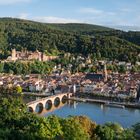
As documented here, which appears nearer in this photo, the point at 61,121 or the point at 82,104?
the point at 61,121

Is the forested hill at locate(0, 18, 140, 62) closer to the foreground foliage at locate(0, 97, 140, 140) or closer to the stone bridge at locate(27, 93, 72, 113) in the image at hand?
the stone bridge at locate(27, 93, 72, 113)

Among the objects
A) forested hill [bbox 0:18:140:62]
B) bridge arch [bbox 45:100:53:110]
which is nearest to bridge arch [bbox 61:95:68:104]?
bridge arch [bbox 45:100:53:110]

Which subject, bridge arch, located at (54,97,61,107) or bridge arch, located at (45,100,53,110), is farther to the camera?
bridge arch, located at (54,97,61,107)

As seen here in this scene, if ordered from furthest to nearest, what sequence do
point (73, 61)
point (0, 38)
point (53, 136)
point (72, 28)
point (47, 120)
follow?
point (72, 28) < point (0, 38) < point (73, 61) < point (47, 120) < point (53, 136)

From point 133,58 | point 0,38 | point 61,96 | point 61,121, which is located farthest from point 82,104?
point 0,38

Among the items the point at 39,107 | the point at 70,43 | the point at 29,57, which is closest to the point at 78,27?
the point at 70,43

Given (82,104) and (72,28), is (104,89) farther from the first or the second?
(72,28)

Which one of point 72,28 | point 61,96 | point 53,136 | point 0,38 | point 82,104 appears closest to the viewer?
point 53,136
